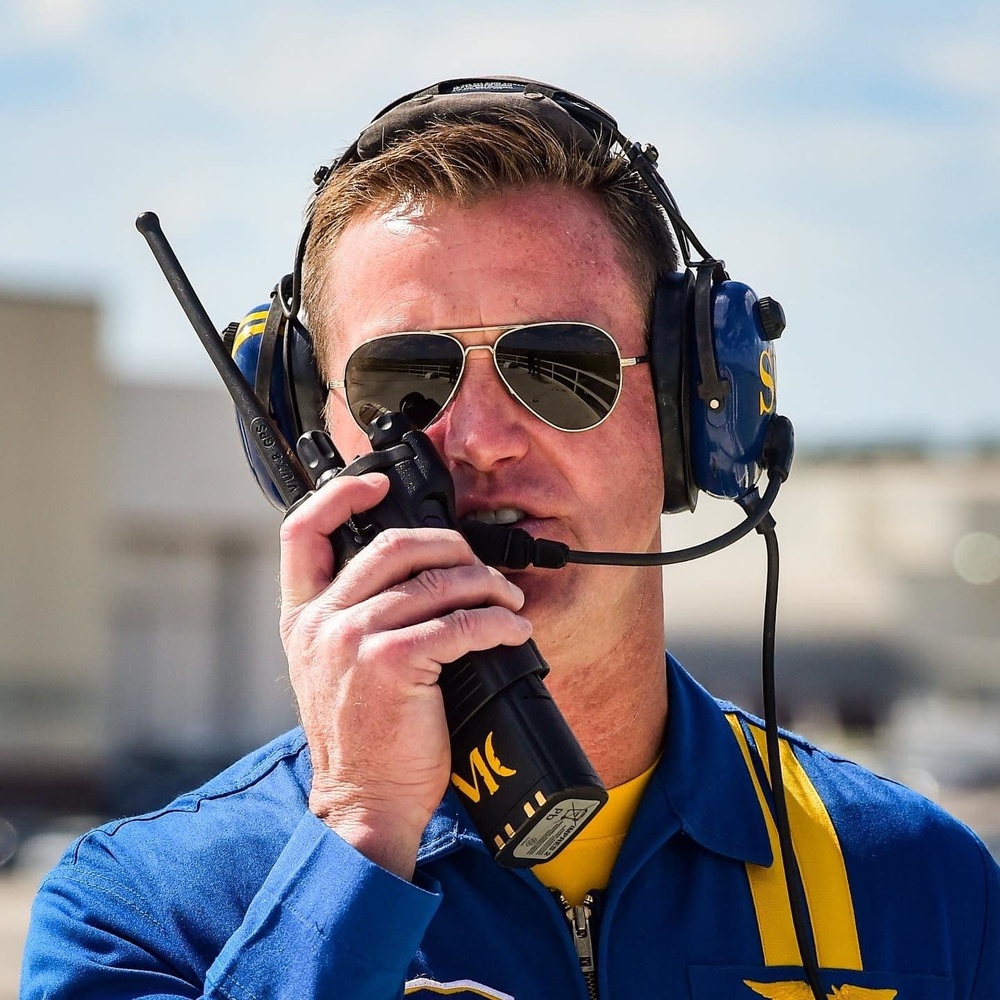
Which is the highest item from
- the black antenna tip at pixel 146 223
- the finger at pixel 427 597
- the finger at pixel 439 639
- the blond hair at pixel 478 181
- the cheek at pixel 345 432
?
the blond hair at pixel 478 181

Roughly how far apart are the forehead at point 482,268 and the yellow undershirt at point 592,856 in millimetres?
699

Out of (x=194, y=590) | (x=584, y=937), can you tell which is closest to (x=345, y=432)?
(x=584, y=937)

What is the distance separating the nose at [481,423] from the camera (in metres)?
2.00

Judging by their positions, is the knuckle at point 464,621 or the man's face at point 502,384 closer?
the knuckle at point 464,621

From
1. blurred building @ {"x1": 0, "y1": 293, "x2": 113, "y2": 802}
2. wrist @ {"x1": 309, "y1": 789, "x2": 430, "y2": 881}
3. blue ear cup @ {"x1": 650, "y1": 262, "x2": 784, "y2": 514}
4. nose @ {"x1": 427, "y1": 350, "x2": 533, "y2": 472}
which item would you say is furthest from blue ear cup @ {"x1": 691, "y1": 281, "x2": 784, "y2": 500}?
blurred building @ {"x1": 0, "y1": 293, "x2": 113, "y2": 802}

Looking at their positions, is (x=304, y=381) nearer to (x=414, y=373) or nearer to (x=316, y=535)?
(x=414, y=373)

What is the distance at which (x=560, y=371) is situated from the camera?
2062mm

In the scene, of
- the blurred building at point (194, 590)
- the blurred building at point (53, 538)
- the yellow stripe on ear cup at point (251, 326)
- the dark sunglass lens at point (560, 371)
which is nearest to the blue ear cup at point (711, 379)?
the dark sunglass lens at point (560, 371)

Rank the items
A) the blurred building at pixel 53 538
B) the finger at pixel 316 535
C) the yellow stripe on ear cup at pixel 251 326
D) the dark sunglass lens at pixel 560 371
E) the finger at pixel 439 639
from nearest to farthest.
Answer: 1. the finger at pixel 439 639
2. the finger at pixel 316 535
3. the dark sunglass lens at pixel 560 371
4. the yellow stripe on ear cup at pixel 251 326
5. the blurred building at pixel 53 538

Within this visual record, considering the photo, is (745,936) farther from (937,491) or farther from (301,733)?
(937,491)

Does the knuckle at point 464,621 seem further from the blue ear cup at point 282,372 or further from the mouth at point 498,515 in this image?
the blue ear cup at point 282,372

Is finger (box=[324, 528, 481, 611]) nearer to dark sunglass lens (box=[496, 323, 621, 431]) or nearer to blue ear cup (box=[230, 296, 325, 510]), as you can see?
dark sunglass lens (box=[496, 323, 621, 431])

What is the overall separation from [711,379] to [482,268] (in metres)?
0.38

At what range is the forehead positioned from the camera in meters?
2.09
